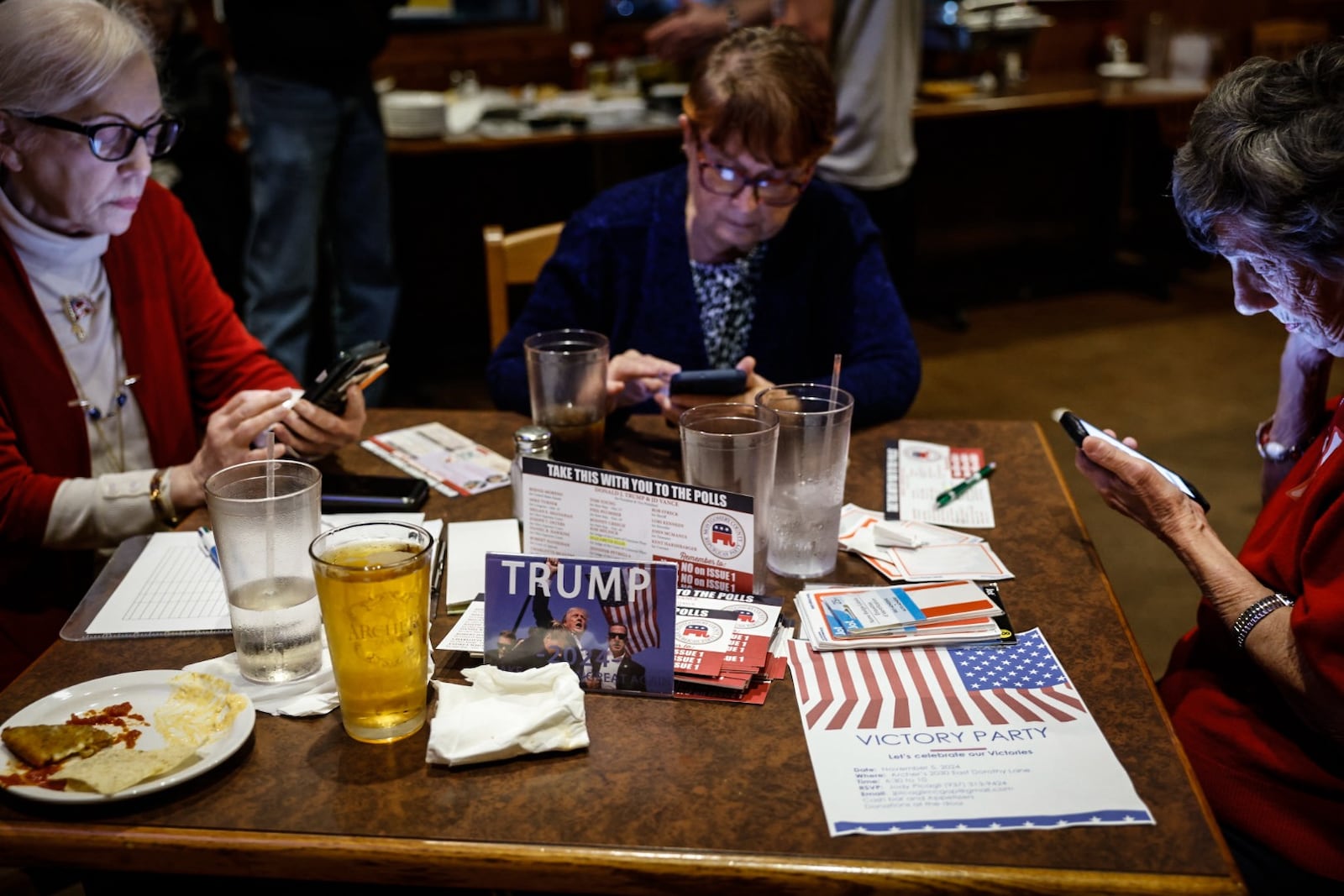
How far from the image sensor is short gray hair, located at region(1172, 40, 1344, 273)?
108 cm

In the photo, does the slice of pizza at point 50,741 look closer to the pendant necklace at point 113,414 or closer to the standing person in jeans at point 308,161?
the pendant necklace at point 113,414

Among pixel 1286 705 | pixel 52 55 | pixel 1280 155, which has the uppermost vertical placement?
pixel 52 55

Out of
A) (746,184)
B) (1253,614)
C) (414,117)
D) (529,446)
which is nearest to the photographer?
(1253,614)

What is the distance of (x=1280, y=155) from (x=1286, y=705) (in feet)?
1.86

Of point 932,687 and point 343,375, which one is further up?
point 343,375

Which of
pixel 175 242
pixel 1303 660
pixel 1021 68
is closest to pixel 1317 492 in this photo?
pixel 1303 660

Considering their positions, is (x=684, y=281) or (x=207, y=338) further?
(x=684, y=281)

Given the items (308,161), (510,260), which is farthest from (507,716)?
(308,161)

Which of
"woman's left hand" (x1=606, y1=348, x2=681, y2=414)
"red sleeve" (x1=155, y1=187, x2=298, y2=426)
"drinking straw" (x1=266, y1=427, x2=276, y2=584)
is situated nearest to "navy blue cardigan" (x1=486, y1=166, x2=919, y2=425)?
"woman's left hand" (x1=606, y1=348, x2=681, y2=414)

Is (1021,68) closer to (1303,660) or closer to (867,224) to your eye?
(867,224)

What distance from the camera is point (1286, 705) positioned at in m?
1.19

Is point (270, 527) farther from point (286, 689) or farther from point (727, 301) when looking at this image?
point (727, 301)

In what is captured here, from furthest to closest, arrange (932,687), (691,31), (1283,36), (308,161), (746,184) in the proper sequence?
(1283,36) < (691,31) < (308,161) < (746,184) < (932,687)

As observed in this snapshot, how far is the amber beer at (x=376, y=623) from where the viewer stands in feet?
3.06
